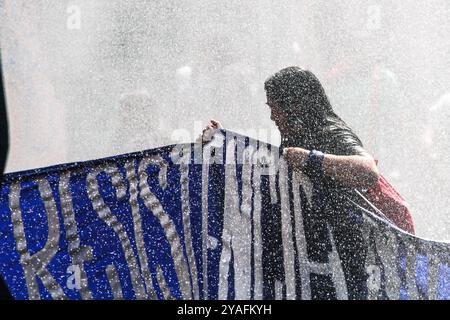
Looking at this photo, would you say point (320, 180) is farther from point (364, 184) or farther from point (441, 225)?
point (441, 225)

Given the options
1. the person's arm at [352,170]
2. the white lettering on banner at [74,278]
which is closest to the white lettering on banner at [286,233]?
the person's arm at [352,170]

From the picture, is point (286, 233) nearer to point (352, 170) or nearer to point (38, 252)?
point (352, 170)

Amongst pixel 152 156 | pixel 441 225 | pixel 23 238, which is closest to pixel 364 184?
pixel 152 156

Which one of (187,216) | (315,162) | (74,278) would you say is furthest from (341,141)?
(74,278)

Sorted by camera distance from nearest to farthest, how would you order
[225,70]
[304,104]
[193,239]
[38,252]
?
[38,252] < [193,239] < [304,104] < [225,70]

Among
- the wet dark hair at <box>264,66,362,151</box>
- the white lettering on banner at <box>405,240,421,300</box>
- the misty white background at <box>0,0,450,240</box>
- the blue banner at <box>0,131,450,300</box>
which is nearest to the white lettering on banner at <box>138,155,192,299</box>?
the blue banner at <box>0,131,450,300</box>

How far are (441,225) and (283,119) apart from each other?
3.33 meters

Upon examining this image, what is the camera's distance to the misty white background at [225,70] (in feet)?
22.3

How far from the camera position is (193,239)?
2912mm

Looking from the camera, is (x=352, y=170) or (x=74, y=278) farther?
(x=352, y=170)

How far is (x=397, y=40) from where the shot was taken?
814 centimetres

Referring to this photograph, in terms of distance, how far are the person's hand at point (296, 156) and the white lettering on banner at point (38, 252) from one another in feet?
2.74

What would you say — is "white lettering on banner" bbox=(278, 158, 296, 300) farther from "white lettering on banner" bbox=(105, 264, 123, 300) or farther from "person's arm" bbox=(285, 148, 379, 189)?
"white lettering on banner" bbox=(105, 264, 123, 300)

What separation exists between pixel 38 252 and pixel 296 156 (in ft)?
3.12
